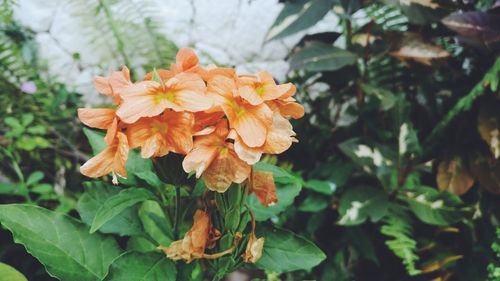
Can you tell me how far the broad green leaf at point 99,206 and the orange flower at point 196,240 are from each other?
8.6 inches

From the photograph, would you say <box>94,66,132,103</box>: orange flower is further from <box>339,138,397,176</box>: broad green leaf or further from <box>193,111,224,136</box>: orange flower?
<box>339,138,397,176</box>: broad green leaf

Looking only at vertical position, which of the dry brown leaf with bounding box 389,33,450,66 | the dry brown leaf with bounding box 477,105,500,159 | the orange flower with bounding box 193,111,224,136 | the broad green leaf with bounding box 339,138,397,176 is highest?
the orange flower with bounding box 193,111,224,136

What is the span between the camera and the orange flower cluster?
66 centimetres

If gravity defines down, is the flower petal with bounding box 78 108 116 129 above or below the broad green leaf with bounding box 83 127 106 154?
above

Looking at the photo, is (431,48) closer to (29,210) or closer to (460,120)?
(460,120)

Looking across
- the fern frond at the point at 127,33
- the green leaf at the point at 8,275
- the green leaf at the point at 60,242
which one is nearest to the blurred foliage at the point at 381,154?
the green leaf at the point at 60,242

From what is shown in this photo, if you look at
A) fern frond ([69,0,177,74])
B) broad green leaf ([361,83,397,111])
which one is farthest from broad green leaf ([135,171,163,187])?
fern frond ([69,0,177,74])

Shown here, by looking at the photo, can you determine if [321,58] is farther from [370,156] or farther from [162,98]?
[162,98]

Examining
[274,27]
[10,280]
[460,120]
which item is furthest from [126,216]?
[460,120]

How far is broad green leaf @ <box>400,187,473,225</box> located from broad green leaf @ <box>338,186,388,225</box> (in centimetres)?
11

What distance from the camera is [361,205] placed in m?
1.46

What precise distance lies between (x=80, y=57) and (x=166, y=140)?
1.75 metres

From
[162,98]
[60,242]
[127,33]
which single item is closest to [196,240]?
[162,98]

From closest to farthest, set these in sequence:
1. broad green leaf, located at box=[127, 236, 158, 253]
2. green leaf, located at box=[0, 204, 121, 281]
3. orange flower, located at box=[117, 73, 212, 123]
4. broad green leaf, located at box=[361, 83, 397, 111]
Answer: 1. orange flower, located at box=[117, 73, 212, 123]
2. green leaf, located at box=[0, 204, 121, 281]
3. broad green leaf, located at box=[127, 236, 158, 253]
4. broad green leaf, located at box=[361, 83, 397, 111]
